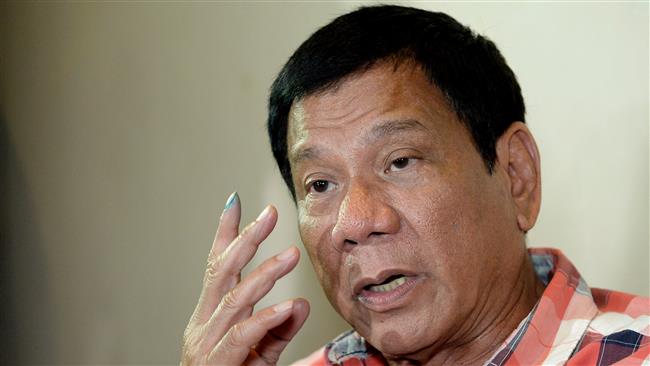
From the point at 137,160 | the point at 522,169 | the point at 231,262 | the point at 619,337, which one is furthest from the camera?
the point at 137,160

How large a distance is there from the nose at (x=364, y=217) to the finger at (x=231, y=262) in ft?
0.45

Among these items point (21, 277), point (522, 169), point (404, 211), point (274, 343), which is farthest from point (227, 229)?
point (21, 277)

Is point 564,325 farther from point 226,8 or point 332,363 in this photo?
point 226,8

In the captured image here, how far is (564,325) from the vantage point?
1.39 metres

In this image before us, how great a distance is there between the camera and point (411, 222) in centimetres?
133

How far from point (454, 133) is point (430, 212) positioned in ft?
0.60

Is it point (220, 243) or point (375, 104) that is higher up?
point (375, 104)

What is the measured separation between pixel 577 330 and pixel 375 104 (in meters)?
0.59

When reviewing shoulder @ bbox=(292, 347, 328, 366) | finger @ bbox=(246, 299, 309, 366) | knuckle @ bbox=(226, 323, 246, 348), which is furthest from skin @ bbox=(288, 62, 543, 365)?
shoulder @ bbox=(292, 347, 328, 366)

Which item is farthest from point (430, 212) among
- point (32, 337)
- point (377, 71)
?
point (32, 337)

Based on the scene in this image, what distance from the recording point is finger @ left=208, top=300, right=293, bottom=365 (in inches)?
51.5

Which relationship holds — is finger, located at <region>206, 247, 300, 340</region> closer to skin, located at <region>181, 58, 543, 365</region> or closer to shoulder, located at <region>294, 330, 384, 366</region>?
skin, located at <region>181, 58, 543, 365</region>

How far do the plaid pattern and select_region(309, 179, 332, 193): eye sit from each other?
1.56ft

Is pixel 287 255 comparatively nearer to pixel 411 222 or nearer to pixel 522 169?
pixel 411 222
